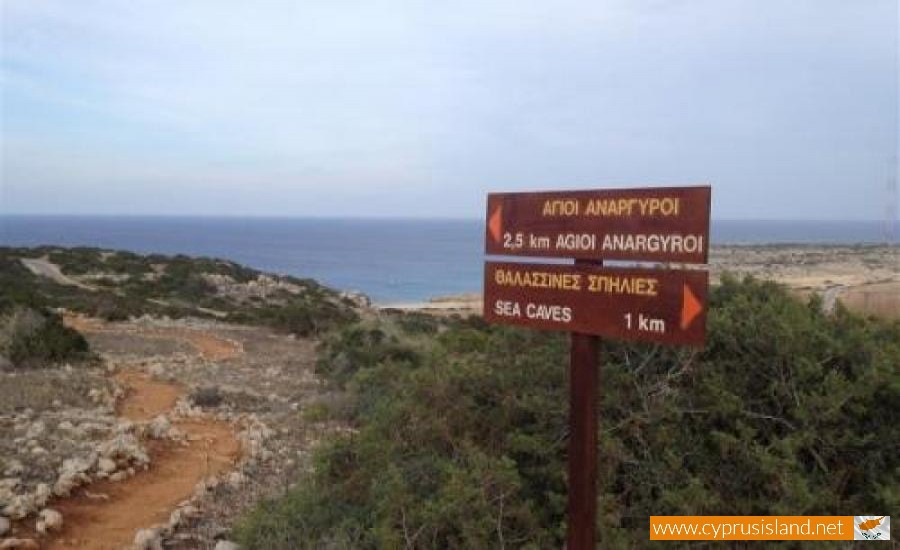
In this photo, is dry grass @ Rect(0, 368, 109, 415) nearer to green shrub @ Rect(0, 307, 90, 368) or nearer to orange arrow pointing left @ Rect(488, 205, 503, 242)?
green shrub @ Rect(0, 307, 90, 368)

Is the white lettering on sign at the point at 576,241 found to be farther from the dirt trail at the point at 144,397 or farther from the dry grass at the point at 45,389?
the dry grass at the point at 45,389

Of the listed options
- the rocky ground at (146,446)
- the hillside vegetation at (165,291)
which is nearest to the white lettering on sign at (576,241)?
the rocky ground at (146,446)

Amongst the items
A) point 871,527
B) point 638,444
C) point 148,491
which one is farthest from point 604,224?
Answer: point 148,491

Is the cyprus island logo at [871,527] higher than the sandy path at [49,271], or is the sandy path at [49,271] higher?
the cyprus island logo at [871,527]

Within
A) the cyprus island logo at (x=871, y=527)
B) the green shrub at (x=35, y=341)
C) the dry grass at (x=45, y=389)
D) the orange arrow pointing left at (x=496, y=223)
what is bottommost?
the dry grass at (x=45, y=389)

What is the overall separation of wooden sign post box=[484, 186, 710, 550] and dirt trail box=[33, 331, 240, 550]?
373 centimetres

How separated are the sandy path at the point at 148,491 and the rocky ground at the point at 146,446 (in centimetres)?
1

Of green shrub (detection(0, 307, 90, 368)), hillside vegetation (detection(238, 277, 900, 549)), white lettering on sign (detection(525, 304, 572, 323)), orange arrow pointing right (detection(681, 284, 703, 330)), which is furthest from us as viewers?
green shrub (detection(0, 307, 90, 368))

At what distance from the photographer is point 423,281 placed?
8956cm

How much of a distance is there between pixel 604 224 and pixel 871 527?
2176 millimetres

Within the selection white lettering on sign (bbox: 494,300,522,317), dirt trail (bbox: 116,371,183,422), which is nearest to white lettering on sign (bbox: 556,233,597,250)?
white lettering on sign (bbox: 494,300,522,317)

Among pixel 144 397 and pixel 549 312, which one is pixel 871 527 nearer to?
pixel 549 312

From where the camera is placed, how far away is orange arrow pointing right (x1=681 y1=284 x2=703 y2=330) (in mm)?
3078

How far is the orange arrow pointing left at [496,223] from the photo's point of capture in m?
3.93
